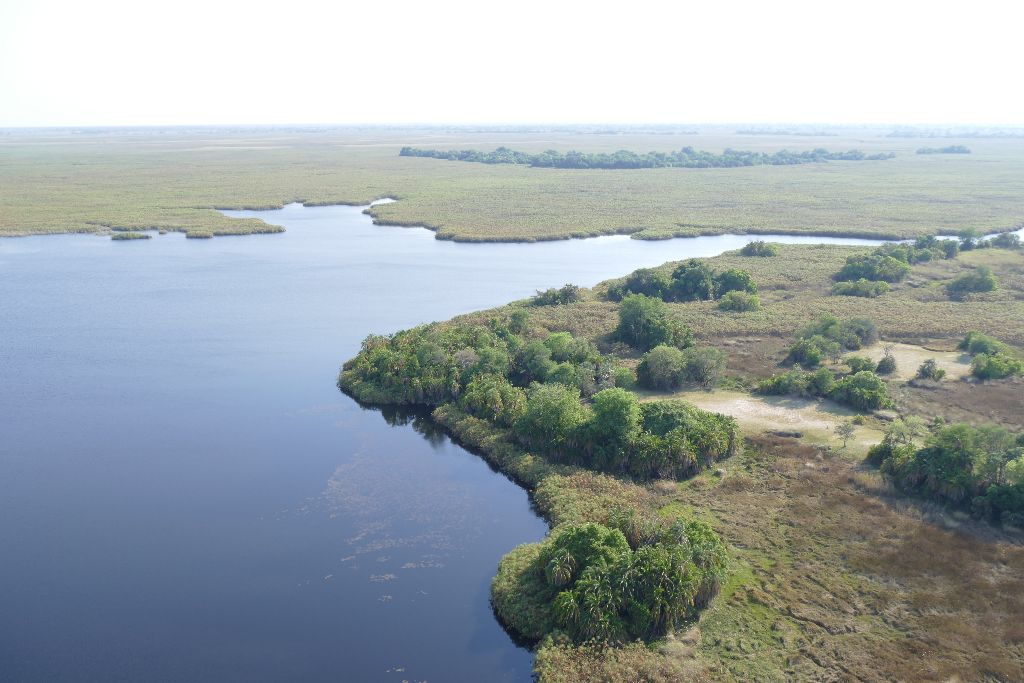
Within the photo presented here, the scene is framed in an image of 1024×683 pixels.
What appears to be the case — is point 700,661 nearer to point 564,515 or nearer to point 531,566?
point 531,566

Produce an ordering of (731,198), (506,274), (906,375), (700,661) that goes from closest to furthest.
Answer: (700,661) < (906,375) < (506,274) < (731,198)

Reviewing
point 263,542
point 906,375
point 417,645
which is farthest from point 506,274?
point 417,645

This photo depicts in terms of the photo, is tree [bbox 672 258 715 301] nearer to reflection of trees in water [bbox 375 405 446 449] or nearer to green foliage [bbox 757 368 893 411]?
green foliage [bbox 757 368 893 411]

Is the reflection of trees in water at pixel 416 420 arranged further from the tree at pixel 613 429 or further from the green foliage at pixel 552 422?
the tree at pixel 613 429

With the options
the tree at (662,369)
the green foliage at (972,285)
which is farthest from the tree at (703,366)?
the green foliage at (972,285)

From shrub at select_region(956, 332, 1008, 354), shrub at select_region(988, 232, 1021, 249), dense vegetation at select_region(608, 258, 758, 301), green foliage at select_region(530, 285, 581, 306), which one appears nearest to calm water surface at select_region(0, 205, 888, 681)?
green foliage at select_region(530, 285, 581, 306)

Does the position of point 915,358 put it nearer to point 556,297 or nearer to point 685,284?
point 685,284

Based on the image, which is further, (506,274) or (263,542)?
(506,274)
